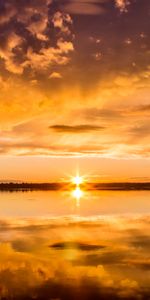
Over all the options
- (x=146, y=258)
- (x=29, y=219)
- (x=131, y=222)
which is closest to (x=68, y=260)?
(x=146, y=258)

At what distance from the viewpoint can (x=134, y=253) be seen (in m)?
25.6

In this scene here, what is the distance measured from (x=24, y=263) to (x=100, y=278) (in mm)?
4749

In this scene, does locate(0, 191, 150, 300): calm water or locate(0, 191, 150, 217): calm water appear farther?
locate(0, 191, 150, 217): calm water

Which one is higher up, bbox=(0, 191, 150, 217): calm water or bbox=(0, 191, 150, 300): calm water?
bbox=(0, 191, 150, 217): calm water

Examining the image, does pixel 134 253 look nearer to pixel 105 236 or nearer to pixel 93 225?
pixel 105 236

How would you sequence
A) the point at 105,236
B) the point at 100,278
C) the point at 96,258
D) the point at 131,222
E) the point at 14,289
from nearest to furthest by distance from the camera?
the point at 14,289 → the point at 100,278 → the point at 96,258 → the point at 105,236 → the point at 131,222

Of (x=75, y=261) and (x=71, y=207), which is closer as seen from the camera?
(x=75, y=261)

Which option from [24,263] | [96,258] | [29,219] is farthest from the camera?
[29,219]

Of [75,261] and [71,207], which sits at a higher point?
[71,207]

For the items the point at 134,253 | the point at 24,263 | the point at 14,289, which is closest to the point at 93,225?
the point at 134,253

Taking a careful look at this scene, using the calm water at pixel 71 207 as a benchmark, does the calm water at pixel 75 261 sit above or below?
below

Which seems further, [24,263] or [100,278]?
[24,263]

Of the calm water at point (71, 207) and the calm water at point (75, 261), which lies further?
the calm water at point (71, 207)

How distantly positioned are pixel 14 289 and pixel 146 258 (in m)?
8.76
